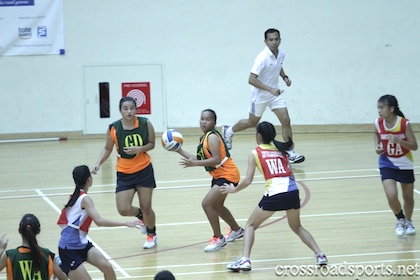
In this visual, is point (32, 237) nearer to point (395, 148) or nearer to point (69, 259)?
point (69, 259)

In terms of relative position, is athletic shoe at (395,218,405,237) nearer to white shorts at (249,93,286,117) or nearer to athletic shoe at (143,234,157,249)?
athletic shoe at (143,234,157,249)

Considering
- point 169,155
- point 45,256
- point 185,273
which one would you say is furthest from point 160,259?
point 169,155

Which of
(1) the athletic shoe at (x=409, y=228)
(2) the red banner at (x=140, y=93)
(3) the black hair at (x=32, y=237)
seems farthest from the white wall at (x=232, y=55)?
(3) the black hair at (x=32, y=237)

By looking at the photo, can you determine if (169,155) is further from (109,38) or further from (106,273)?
(106,273)

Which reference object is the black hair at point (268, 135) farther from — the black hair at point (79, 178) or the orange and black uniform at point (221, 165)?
the black hair at point (79, 178)

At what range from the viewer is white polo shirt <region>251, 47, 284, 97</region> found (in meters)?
13.9

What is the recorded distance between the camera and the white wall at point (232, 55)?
18812mm

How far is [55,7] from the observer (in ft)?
61.7

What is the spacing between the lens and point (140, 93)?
62.5 feet

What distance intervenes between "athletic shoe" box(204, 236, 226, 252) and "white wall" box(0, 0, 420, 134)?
1024 cm

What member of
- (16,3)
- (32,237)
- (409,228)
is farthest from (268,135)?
(16,3)

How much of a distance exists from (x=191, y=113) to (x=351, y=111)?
391 centimetres
